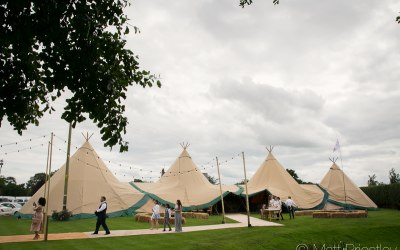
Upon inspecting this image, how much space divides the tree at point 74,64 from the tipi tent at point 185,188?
20.7 m

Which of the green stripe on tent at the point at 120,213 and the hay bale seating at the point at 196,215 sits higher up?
the green stripe on tent at the point at 120,213

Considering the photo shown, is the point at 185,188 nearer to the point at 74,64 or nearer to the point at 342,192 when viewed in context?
the point at 342,192

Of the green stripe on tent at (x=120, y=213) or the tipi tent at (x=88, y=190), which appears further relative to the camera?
the tipi tent at (x=88, y=190)

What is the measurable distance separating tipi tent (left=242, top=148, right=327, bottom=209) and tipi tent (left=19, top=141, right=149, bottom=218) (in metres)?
9.46

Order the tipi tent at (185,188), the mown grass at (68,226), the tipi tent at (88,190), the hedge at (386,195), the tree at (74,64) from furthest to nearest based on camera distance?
1. the hedge at (386,195)
2. the tipi tent at (185,188)
3. the tipi tent at (88,190)
4. the mown grass at (68,226)
5. the tree at (74,64)

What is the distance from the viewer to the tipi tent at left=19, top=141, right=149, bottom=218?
74.7ft

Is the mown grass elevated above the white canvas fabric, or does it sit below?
below

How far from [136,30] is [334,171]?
101 feet

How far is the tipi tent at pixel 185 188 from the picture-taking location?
26.7 m

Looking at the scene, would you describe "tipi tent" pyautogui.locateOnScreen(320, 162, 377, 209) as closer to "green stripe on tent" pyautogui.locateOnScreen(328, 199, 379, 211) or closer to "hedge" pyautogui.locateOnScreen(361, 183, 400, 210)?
"green stripe on tent" pyautogui.locateOnScreen(328, 199, 379, 211)

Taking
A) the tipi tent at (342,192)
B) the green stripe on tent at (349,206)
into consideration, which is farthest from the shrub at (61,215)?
the green stripe on tent at (349,206)

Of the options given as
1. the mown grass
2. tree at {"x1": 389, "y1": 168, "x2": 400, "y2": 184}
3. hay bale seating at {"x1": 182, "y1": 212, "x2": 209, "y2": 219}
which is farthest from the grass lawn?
tree at {"x1": 389, "y1": 168, "x2": 400, "y2": 184}

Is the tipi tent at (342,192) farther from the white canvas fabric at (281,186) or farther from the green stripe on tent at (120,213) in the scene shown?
the green stripe on tent at (120,213)

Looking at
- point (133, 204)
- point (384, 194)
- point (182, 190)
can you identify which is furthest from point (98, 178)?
point (384, 194)
